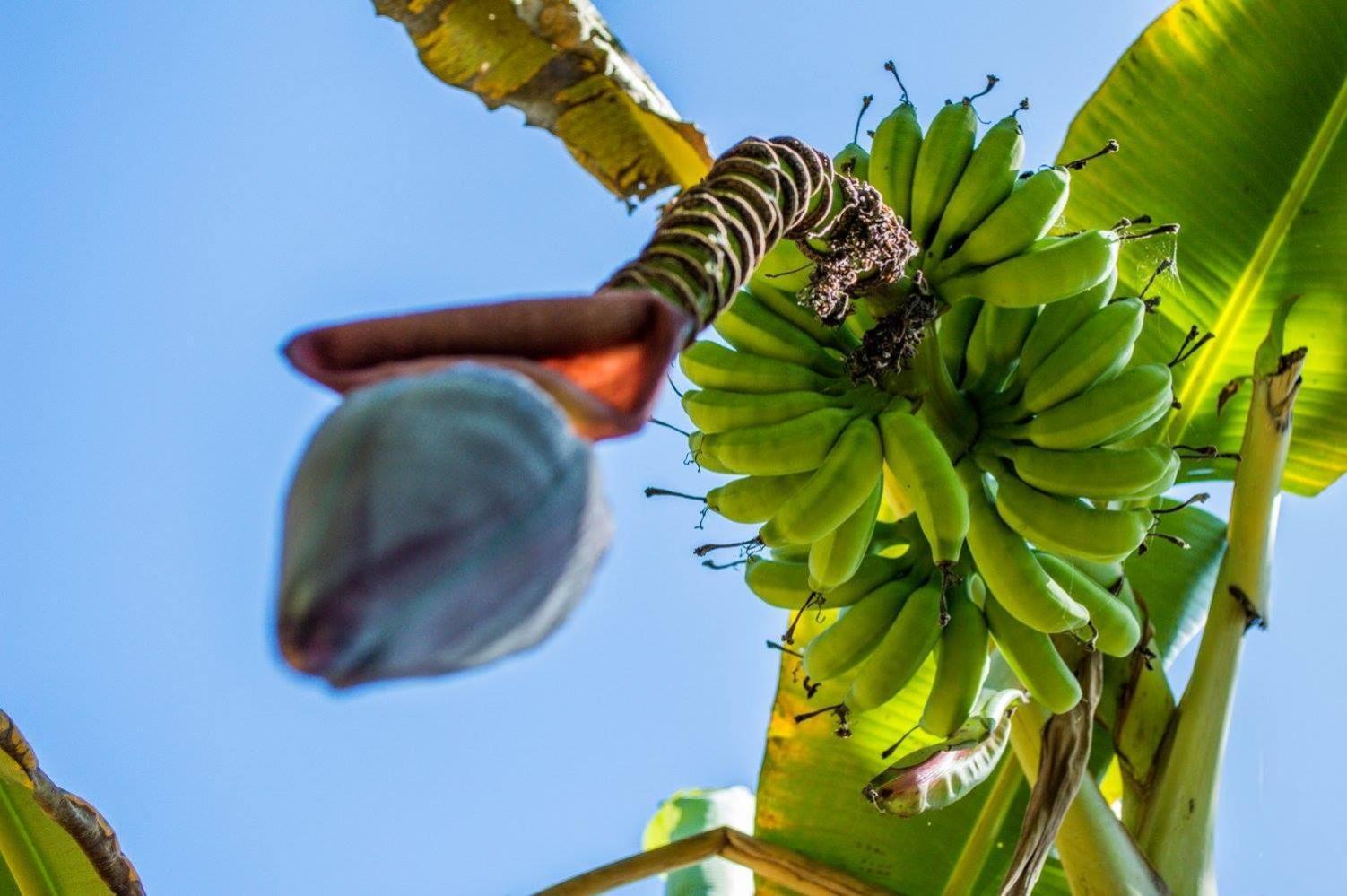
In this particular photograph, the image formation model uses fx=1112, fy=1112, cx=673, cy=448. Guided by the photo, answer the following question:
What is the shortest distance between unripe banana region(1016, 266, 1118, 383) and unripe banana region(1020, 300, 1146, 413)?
26 millimetres

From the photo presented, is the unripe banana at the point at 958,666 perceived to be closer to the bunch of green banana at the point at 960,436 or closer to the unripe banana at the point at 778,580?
the bunch of green banana at the point at 960,436

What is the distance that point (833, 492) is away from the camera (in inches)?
51.5

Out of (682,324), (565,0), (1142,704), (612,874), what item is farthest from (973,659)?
(682,324)

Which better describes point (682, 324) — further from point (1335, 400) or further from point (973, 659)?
point (1335, 400)

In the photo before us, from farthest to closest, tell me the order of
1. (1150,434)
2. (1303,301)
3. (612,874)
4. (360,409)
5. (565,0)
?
1. (1303,301)
2. (1150,434)
3. (612,874)
4. (565,0)
5. (360,409)

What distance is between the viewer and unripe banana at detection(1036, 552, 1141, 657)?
1.49 meters

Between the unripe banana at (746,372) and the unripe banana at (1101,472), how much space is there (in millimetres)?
301

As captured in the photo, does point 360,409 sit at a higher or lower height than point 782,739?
higher

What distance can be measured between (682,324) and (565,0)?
109 cm

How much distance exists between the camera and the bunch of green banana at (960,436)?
136 cm

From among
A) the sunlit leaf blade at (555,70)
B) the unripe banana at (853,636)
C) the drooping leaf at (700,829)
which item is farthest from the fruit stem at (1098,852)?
the drooping leaf at (700,829)

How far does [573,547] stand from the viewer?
1.40 feet

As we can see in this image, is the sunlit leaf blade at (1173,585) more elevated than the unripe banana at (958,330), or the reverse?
the unripe banana at (958,330)

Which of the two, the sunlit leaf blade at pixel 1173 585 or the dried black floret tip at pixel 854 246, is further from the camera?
the sunlit leaf blade at pixel 1173 585
